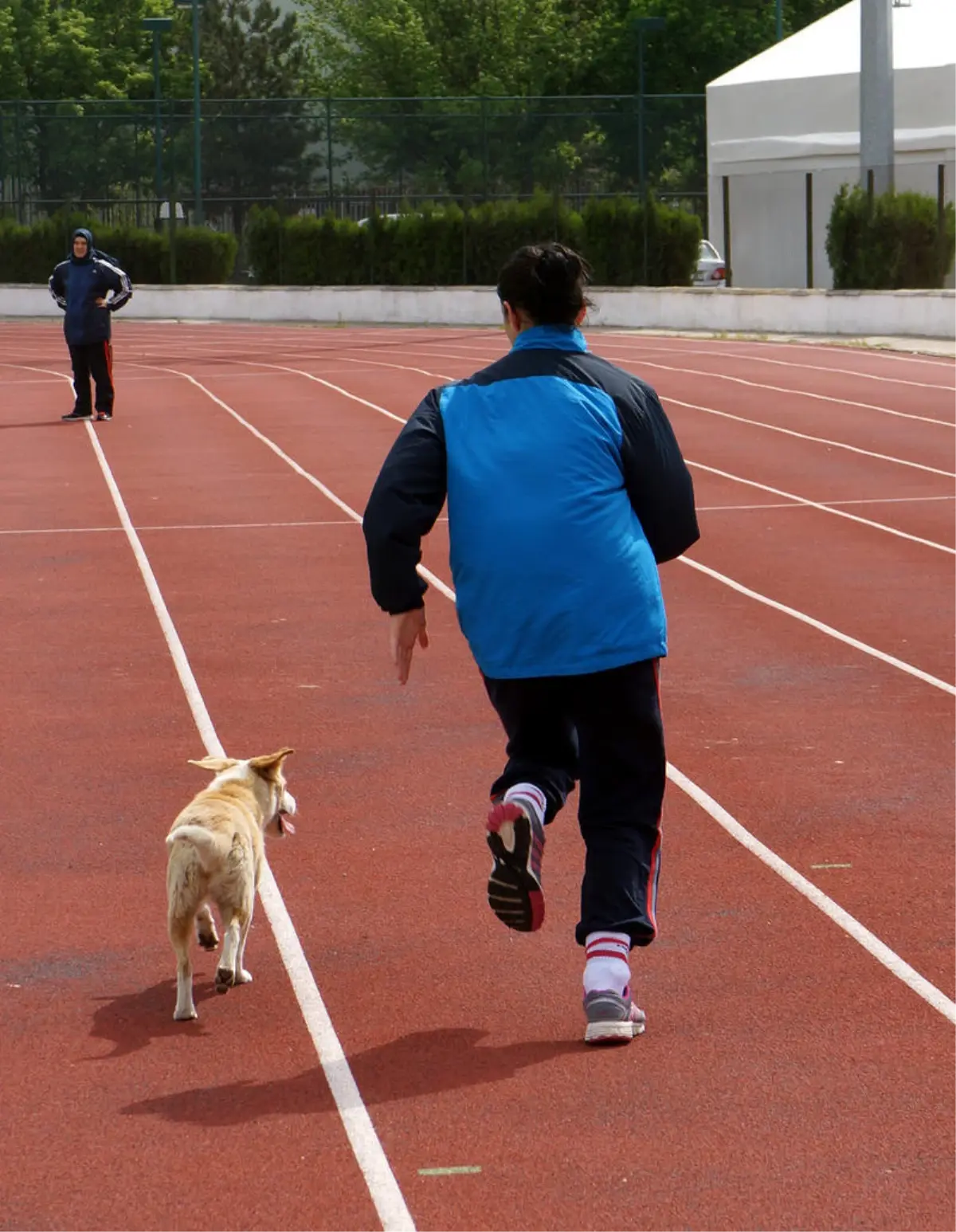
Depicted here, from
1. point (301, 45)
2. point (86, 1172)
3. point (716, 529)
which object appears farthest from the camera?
point (301, 45)

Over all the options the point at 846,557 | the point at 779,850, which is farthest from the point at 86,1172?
Result: the point at 846,557

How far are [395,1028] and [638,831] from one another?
0.77 metres

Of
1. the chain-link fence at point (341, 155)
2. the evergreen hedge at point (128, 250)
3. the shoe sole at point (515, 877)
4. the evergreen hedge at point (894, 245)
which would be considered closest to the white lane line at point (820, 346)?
the evergreen hedge at point (894, 245)

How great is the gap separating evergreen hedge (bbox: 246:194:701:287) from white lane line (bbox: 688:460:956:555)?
22.2m

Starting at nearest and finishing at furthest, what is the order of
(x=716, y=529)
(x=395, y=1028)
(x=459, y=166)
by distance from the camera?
(x=395, y=1028) < (x=716, y=529) < (x=459, y=166)

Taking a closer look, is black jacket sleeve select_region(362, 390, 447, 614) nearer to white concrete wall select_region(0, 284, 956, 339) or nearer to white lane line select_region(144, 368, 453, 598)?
white lane line select_region(144, 368, 453, 598)

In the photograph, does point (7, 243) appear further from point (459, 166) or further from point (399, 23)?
point (399, 23)

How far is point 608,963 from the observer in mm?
4719

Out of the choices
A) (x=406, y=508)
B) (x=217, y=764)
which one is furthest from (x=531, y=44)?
(x=406, y=508)

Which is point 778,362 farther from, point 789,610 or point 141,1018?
point 141,1018

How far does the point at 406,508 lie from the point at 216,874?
1.02 metres

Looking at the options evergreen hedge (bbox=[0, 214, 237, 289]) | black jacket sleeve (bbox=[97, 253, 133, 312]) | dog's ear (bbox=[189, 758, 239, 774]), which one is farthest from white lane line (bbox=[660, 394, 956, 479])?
evergreen hedge (bbox=[0, 214, 237, 289])

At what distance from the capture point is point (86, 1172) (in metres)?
4.14

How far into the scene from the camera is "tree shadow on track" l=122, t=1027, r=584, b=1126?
4457 millimetres
